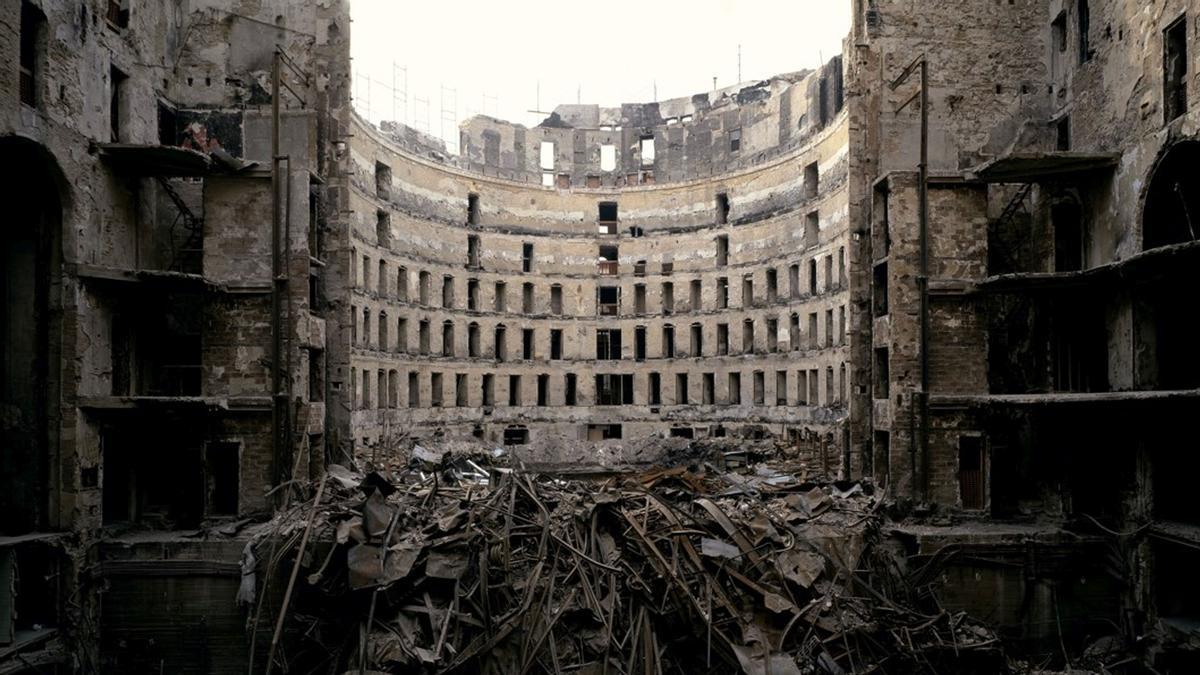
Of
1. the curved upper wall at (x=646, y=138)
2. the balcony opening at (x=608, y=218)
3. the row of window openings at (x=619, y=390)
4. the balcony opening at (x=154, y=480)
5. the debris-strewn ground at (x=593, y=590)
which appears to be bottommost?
the debris-strewn ground at (x=593, y=590)

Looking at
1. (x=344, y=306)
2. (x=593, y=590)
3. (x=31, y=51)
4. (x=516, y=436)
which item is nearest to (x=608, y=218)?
(x=516, y=436)

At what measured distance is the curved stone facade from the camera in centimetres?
3856

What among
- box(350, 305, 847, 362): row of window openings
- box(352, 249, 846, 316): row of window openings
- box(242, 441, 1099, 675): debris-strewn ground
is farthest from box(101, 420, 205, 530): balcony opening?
box(352, 249, 846, 316): row of window openings

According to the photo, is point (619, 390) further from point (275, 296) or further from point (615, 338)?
point (275, 296)

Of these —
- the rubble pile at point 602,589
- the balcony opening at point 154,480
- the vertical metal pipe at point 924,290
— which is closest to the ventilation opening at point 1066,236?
the vertical metal pipe at point 924,290

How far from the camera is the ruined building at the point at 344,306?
63.7 ft

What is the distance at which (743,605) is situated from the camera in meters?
17.8

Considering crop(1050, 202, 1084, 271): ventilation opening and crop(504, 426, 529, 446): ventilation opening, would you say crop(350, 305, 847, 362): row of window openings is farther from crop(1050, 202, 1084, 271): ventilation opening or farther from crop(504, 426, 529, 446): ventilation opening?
crop(1050, 202, 1084, 271): ventilation opening

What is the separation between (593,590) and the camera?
57.6 ft

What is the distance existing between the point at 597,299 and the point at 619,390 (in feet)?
18.3

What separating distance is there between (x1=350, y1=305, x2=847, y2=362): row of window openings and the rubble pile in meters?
17.7

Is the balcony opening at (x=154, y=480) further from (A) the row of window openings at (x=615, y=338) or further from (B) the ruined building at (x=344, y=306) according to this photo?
(A) the row of window openings at (x=615, y=338)

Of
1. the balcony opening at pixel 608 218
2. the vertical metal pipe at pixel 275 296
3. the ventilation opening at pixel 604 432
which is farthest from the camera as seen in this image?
the balcony opening at pixel 608 218

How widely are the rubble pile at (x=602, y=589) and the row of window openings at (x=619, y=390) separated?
1683 cm
